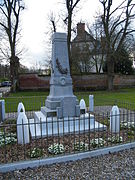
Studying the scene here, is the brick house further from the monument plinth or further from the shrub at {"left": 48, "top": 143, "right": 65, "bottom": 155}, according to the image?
the shrub at {"left": 48, "top": 143, "right": 65, "bottom": 155}

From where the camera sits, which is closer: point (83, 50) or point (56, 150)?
point (56, 150)

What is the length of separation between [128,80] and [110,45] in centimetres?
839

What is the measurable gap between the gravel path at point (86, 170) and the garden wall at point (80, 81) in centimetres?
1881

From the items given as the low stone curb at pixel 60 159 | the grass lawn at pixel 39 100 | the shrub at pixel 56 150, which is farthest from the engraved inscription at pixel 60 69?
the grass lawn at pixel 39 100

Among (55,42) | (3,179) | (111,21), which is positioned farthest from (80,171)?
(111,21)

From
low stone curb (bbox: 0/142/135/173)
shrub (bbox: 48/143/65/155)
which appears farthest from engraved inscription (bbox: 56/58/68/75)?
low stone curb (bbox: 0/142/135/173)

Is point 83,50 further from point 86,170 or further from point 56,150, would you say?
point 86,170

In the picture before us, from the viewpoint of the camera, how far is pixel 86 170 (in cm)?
285

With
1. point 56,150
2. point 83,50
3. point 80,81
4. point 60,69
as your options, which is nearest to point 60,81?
point 60,69

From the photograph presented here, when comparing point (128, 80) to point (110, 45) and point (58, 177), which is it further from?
point (58, 177)

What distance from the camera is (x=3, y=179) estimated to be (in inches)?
104

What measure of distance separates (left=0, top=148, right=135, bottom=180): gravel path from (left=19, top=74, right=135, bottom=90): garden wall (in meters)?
18.8

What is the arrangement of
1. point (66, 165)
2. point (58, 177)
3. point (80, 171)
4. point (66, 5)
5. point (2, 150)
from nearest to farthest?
point (58, 177)
point (80, 171)
point (66, 165)
point (2, 150)
point (66, 5)

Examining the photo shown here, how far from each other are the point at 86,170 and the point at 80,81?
64.8 feet
